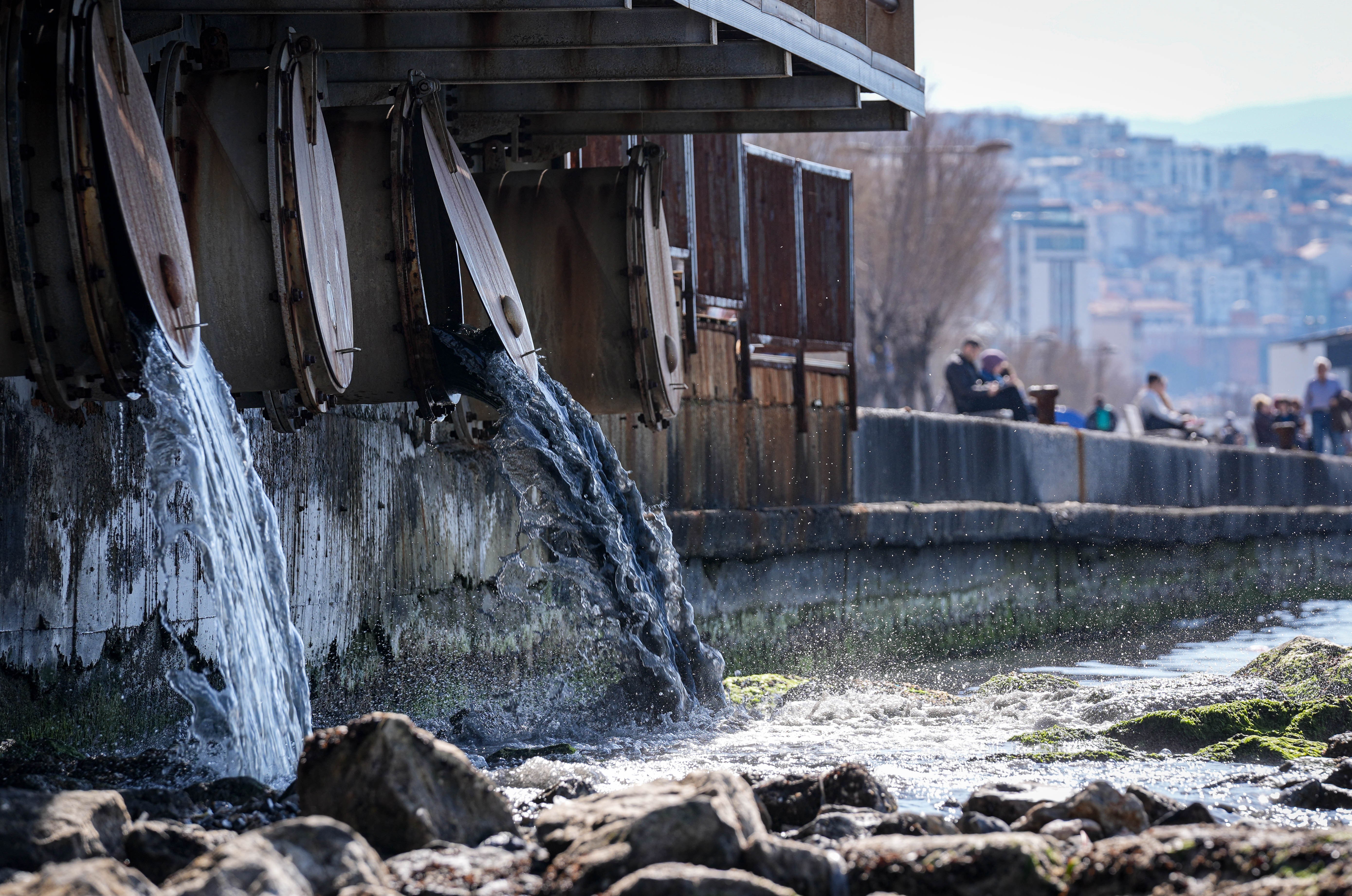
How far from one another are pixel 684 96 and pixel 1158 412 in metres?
16.0

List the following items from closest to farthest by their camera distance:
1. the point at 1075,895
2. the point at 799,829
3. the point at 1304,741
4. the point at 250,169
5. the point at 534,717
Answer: the point at 1075,895 < the point at 799,829 < the point at 250,169 < the point at 1304,741 < the point at 534,717

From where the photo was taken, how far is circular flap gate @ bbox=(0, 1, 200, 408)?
187 inches

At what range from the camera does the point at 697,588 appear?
10.3 m

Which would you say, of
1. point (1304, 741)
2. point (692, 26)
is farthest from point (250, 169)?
point (1304, 741)

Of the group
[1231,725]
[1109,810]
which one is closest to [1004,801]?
[1109,810]

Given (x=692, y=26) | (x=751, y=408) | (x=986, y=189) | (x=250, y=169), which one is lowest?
(x=751, y=408)

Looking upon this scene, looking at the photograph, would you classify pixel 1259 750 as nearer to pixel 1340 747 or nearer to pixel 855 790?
pixel 1340 747

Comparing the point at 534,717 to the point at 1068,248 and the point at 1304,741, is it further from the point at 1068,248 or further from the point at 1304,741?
the point at 1068,248

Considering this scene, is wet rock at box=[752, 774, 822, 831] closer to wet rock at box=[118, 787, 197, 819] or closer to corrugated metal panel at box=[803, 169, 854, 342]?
wet rock at box=[118, 787, 197, 819]

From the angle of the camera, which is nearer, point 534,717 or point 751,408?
point 534,717

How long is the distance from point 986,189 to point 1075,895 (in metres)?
42.7

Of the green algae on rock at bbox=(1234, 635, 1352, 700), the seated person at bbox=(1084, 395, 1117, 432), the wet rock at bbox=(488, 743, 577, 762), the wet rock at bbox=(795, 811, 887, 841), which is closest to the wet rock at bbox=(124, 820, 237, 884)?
the wet rock at bbox=(795, 811, 887, 841)

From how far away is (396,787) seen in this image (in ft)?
13.5

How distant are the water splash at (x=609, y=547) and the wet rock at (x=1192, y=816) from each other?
3.46 m
